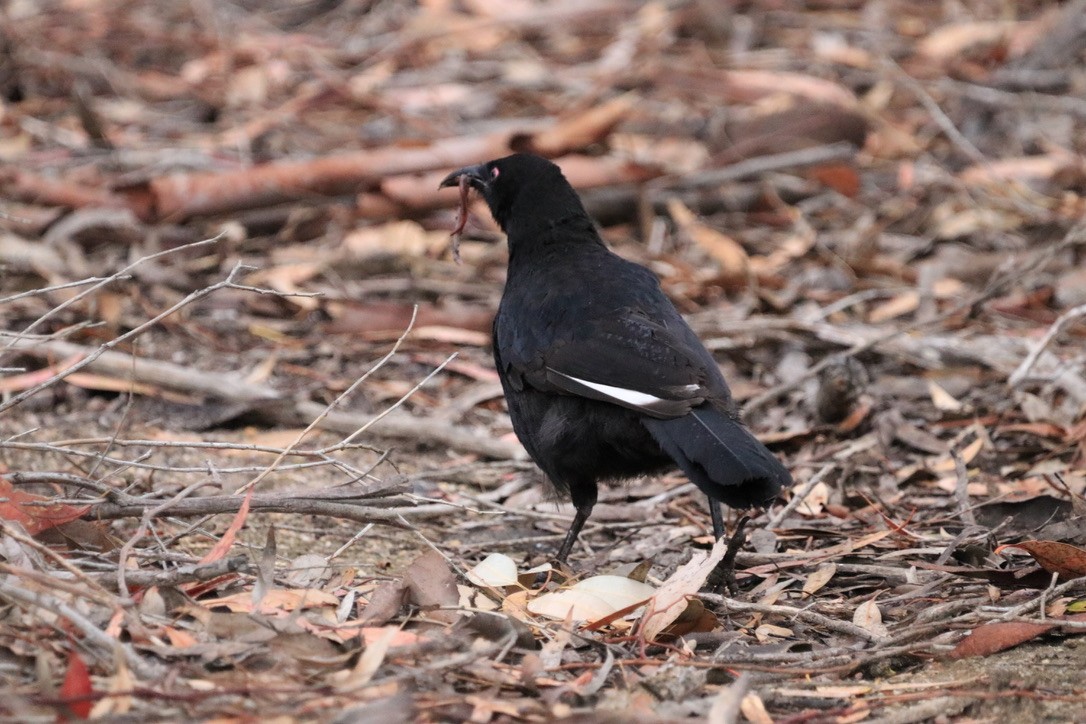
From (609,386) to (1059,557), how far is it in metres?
1.29

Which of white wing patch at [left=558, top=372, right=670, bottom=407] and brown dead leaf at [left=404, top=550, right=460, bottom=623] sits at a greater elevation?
white wing patch at [left=558, top=372, right=670, bottom=407]

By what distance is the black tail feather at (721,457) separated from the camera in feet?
11.0

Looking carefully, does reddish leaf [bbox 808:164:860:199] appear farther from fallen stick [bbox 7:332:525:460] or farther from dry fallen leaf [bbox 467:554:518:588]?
dry fallen leaf [bbox 467:554:518:588]

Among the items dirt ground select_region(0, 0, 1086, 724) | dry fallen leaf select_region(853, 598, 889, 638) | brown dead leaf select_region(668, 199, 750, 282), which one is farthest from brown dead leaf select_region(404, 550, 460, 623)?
brown dead leaf select_region(668, 199, 750, 282)

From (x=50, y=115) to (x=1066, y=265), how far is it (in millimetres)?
6156

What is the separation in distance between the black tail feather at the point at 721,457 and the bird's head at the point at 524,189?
1414 mm

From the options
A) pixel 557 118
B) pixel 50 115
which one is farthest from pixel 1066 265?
pixel 50 115

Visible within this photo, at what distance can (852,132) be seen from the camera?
26.1ft

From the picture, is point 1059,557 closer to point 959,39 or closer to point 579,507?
point 579,507

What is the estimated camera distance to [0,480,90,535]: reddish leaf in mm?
3330

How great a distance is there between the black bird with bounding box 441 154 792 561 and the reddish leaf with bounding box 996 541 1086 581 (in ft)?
2.32

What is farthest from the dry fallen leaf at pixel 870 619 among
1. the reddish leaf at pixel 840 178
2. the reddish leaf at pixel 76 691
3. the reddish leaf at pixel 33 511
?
the reddish leaf at pixel 840 178

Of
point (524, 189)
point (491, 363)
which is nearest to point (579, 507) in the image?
A: point (524, 189)

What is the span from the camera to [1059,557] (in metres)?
3.47
